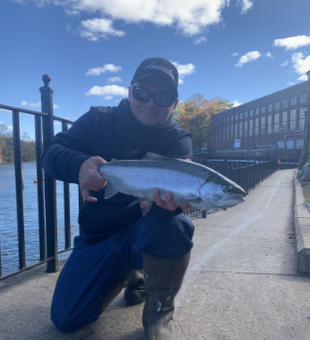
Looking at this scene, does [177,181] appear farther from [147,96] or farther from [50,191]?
[50,191]

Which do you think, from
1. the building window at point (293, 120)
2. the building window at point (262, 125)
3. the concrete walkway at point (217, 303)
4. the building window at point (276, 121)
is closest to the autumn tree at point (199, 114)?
the building window at point (262, 125)

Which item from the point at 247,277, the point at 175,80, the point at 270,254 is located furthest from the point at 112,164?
the point at 270,254

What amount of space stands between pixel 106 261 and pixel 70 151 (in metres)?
A: 0.92

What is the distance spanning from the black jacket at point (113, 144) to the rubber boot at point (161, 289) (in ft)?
1.67

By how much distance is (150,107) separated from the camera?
2475mm

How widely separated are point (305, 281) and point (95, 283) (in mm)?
2087

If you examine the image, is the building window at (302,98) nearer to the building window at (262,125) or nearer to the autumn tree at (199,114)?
the building window at (262,125)

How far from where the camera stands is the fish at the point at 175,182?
72.7 inches

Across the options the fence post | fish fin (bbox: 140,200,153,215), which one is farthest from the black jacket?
the fence post

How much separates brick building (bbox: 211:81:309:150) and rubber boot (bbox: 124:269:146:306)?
53.8 metres

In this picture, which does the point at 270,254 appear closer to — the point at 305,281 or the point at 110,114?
the point at 305,281

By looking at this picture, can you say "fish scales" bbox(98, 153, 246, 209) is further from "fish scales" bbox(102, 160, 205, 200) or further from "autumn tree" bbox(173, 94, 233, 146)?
"autumn tree" bbox(173, 94, 233, 146)

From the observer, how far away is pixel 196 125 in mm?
79188

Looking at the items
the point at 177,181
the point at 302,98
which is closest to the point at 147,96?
the point at 177,181
